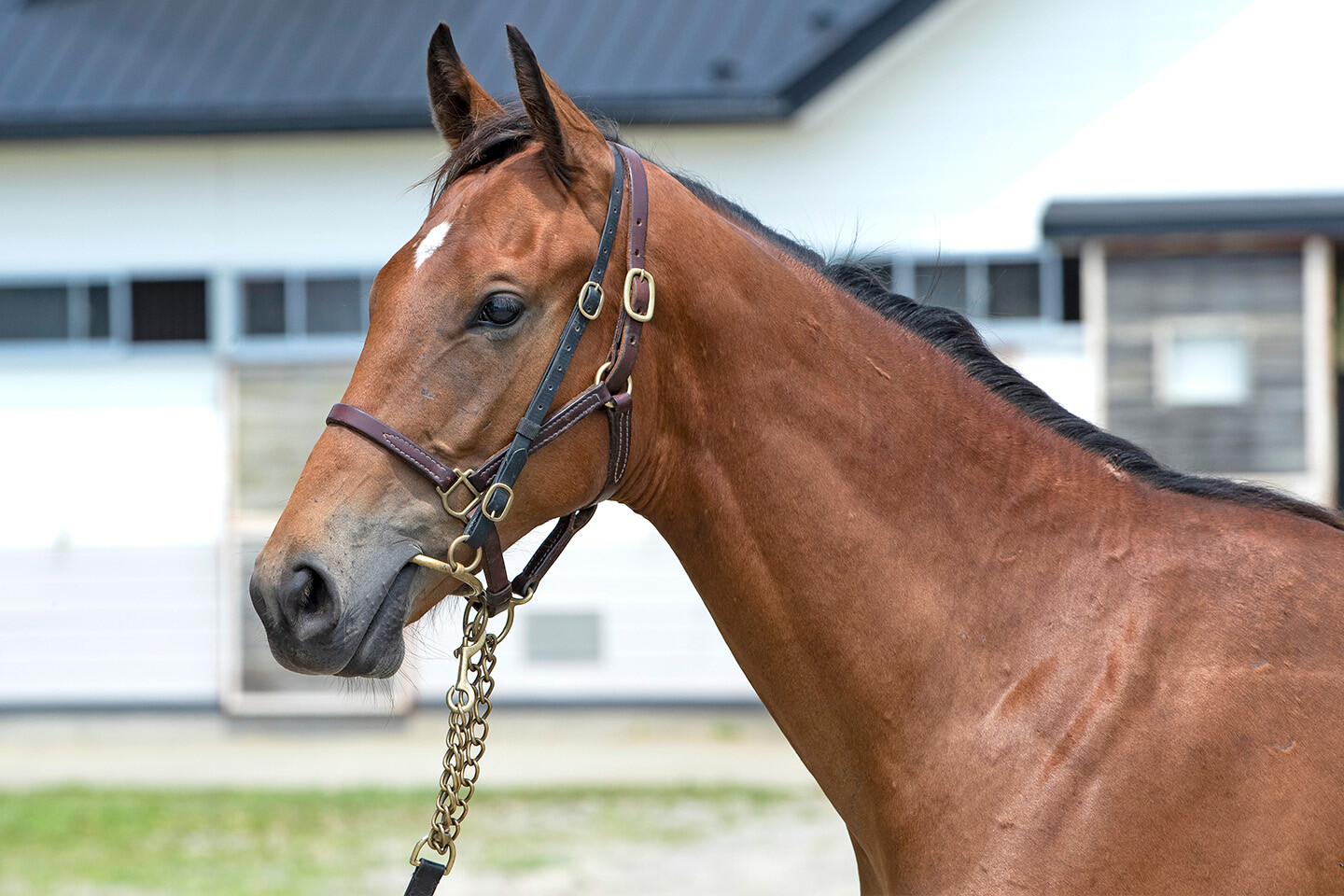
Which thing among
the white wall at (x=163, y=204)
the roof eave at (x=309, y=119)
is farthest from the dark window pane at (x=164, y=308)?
the roof eave at (x=309, y=119)

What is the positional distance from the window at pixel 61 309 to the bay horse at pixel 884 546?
7.57 m

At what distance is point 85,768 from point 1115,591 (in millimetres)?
7846

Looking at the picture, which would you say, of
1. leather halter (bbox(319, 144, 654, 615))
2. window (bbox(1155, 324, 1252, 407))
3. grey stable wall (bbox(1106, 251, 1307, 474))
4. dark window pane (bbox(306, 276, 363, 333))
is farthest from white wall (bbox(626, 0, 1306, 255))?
leather halter (bbox(319, 144, 654, 615))

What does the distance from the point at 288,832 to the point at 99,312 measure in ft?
14.4

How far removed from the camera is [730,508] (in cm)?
200

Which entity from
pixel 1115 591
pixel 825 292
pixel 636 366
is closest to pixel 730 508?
pixel 636 366

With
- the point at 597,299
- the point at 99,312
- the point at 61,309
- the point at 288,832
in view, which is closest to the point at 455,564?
the point at 597,299

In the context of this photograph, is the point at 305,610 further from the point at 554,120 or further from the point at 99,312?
the point at 99,312

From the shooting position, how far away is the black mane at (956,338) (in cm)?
202

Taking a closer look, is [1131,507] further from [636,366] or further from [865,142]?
[865,142]

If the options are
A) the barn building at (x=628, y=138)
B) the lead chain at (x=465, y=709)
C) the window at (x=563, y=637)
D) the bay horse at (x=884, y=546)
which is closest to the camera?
the bay horse at (x=884, y=546)

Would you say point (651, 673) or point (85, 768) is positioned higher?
point (651, 673)

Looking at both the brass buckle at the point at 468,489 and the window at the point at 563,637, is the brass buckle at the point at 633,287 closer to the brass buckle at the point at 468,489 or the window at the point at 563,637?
the brass buckle at the point at 468,489

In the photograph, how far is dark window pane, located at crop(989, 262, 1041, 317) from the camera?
8.16 meters
